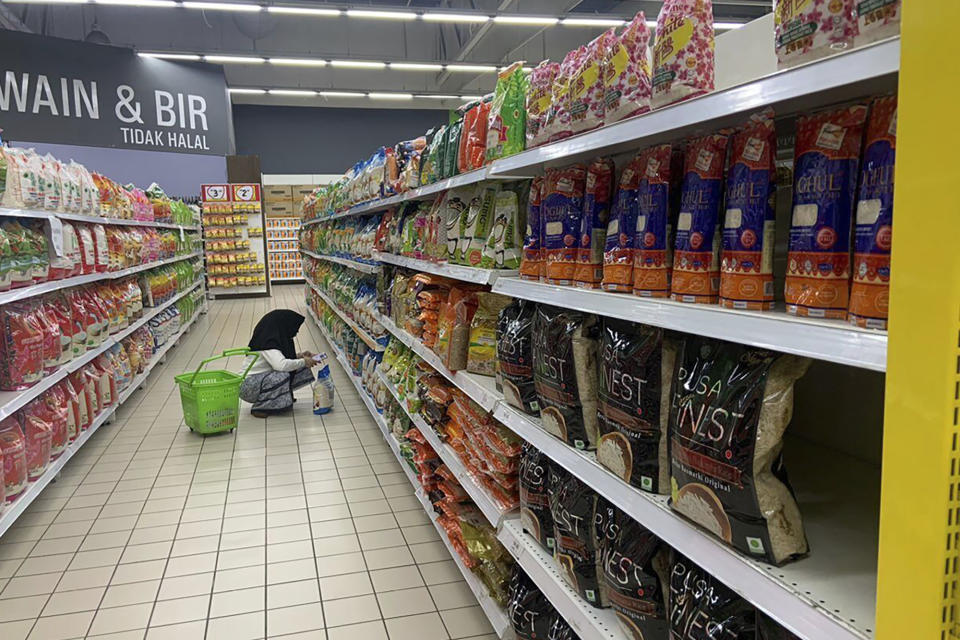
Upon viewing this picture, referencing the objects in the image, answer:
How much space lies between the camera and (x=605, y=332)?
5.08ft

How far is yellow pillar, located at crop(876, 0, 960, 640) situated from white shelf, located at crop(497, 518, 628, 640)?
3.02 ft

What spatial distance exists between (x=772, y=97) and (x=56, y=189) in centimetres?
462

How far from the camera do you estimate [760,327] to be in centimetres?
99

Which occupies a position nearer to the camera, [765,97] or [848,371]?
[765,97]

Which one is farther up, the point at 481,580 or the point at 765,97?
the point at 765,97

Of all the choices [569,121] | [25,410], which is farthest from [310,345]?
[569,121]

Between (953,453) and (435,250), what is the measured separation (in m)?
2.61

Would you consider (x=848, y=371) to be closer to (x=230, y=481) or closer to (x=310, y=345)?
(x=230, y=481)

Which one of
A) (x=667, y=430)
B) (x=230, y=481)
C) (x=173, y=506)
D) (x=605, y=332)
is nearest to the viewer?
(x=667, y=430)

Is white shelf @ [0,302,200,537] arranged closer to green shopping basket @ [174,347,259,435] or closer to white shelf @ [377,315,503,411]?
green shopping basket @ [174,347,259,435]

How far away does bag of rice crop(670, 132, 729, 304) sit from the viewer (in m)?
1.23

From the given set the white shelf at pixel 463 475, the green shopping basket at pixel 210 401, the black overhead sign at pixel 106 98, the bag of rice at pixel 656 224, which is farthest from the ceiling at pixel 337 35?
the bag of rice at pixel 656 224

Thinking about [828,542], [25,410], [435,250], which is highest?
[435,250]

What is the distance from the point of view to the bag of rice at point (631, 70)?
1442 millimetres
